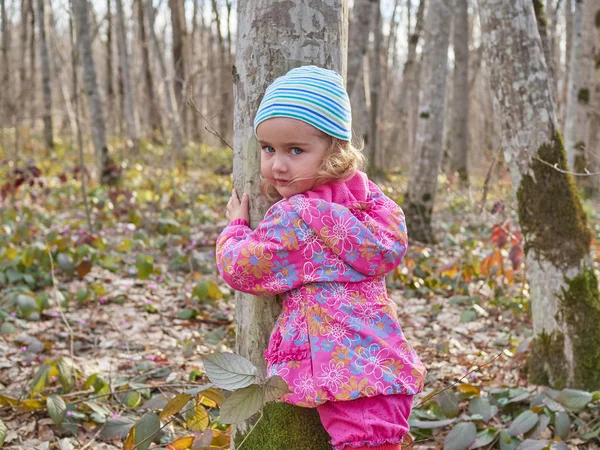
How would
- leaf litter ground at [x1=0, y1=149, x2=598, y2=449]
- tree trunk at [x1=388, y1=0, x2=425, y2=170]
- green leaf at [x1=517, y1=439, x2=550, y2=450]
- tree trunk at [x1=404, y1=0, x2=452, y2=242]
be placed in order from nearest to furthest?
green leaf at [x1=517, y1=439, x2=550, y2=450], leaf litter ground at [x1=0, y1=149, x2=598, y2=449], tree trunk at [x1=404, y1=0, x2=452, y2=242], tree trunk at [x1=388, y1=0, x2=425, y2=170]

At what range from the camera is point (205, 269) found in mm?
5844

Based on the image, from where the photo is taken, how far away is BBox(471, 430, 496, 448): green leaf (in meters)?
2.68

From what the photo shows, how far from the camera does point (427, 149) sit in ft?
24.2

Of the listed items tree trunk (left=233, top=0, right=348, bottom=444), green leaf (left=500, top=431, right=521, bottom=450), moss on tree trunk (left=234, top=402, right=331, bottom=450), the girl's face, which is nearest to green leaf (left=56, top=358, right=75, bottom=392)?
tree trunk (left=233, top=0, right=348, bottom=444)

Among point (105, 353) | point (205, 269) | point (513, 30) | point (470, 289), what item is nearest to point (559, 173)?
point (513, 30)

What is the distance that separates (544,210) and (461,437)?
52.4 inches

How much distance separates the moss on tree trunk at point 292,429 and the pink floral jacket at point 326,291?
0.19 meters

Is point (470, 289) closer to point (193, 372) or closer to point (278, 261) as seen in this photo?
point (193, 372)

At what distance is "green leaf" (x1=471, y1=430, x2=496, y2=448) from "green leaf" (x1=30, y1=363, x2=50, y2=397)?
2.16 metres

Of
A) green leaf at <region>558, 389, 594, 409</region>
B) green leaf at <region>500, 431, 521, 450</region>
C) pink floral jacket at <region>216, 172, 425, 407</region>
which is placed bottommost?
green leaf at <region>500, 431, 521, 450</region>

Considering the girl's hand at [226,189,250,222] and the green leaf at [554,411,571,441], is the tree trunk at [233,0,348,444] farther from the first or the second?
the green leaf at [554,411,571,441]

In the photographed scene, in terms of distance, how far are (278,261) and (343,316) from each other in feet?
0.86

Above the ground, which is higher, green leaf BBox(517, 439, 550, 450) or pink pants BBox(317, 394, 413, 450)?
pink pants BBox(317, 394, 413, 450)

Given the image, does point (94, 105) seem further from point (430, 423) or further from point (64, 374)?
point (430, 423)
